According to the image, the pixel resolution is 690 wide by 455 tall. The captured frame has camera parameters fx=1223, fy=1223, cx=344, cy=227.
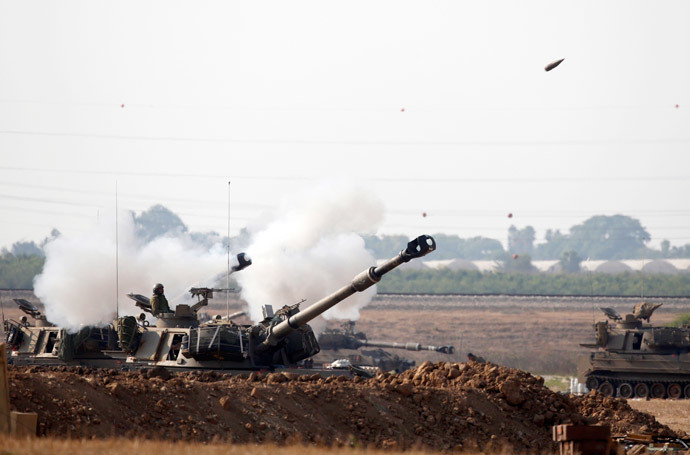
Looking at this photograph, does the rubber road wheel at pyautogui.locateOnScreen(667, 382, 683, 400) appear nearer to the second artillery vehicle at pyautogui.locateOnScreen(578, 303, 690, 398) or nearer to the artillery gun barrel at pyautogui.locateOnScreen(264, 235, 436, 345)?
the second artillery vehicle at pyautogui.locateOnScreen(578, 303, 690, 398)

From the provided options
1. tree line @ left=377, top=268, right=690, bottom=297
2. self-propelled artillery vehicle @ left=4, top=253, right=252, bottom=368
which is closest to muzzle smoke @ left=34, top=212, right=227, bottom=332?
self-propelled artillery vehicle @ left=4, top=253, right=252, bottom=368

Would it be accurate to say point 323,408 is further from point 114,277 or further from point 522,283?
point 522,283

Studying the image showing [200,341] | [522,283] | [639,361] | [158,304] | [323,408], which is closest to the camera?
[323,408]

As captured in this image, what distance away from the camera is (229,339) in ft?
91.1

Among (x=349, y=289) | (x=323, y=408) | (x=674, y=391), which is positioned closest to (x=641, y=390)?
(x=674, y=391)

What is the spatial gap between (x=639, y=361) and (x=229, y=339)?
2661 cm

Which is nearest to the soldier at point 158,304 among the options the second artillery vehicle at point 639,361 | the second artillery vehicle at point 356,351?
the second artillery vehicle at point 356,351

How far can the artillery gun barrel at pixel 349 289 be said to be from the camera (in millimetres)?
25645

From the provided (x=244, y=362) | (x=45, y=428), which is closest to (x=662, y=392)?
(x=244, y=362)

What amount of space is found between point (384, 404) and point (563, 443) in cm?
408

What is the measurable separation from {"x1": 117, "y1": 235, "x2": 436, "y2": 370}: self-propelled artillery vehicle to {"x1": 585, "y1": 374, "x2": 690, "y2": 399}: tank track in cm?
2293

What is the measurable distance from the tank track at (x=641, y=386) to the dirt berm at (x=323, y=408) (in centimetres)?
2305

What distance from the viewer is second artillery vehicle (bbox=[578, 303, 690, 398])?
161 feet

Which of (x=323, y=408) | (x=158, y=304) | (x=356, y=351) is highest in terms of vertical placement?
(x=158, y=304)
